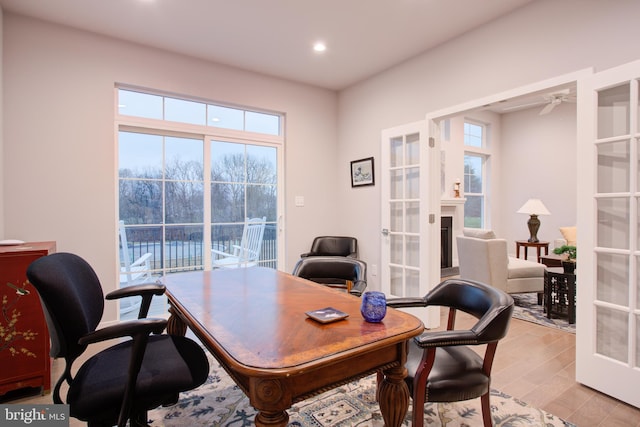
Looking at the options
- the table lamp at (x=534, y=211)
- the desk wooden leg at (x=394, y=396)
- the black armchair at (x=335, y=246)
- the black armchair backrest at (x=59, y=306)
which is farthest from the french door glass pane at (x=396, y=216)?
the table lamp at (x=534, y=211)

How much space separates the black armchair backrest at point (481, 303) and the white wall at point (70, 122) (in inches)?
116

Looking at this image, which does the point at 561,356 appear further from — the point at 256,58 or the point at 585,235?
the point at 256,58

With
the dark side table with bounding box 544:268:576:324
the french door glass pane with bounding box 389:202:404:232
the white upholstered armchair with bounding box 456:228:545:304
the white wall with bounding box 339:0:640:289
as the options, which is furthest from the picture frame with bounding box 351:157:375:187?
the dark side table with bounding box 544:268:576:324

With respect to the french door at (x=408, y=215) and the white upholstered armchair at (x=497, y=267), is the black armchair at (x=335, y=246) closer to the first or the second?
the french door at (x=408, y=215)

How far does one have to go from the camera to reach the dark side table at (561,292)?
3451 millimetres

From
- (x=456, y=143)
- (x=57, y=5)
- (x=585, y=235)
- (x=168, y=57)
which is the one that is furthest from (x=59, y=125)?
(x=456, y=143)

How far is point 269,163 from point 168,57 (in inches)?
60.8

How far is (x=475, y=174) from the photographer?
264 inches

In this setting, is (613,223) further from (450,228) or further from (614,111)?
(450,228)

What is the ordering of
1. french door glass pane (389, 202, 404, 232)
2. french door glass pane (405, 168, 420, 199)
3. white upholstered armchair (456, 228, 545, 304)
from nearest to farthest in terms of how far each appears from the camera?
1. french door glass pane (405, 168, 420, 199)
2. french door glass pane (389, 202, 404, 232)
3. white upholstered armchair (456, 228, 545, 304)

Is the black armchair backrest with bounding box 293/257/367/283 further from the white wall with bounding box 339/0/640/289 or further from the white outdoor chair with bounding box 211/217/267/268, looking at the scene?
the white outdoor chair with bounding box 211/217/267/268

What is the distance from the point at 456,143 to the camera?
6012mm

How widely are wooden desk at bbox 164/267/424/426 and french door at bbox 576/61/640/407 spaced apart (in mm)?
1612

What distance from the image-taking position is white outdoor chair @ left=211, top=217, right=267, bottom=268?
3957mm
